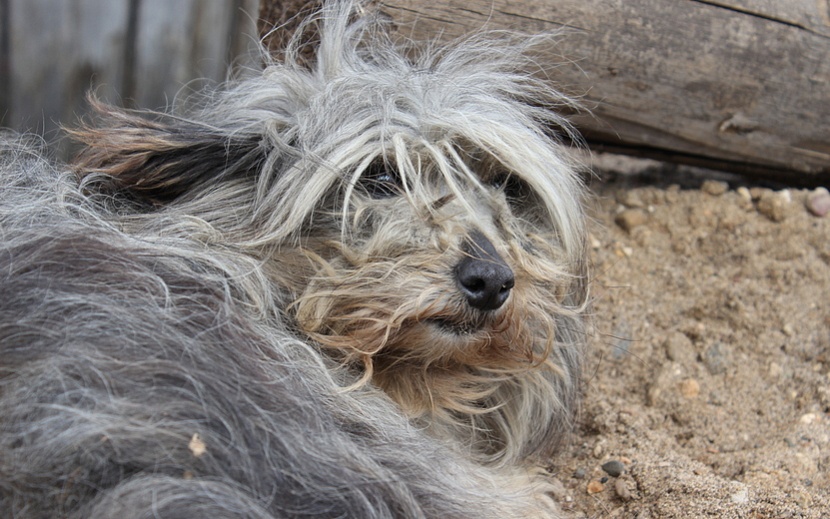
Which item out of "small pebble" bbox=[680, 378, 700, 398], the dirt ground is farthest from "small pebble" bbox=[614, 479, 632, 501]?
"small pebble" bbox=[680, 378, 700, 398]

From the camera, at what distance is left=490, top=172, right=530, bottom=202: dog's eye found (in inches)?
113

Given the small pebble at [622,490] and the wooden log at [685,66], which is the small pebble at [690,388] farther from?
the wooden log at [685,66]

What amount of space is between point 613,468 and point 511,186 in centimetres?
103

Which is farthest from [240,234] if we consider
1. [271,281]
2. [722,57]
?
[722,57]

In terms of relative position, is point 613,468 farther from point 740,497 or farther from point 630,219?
point 630,219

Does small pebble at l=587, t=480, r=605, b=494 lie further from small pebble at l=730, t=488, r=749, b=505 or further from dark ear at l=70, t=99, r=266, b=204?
dark ear at l=70, t=99, r=266, b=204

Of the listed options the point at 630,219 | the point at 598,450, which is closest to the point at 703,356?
the point at 598,450

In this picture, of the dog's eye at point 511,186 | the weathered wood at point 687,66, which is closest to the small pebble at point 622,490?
the dog's eye at point 511,186

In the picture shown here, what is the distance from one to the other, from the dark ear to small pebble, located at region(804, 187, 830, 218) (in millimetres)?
2990

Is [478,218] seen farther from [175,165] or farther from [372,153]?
[175,165]

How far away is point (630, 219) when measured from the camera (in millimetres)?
4383

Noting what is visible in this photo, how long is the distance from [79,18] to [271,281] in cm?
322

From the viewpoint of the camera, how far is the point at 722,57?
386 cm

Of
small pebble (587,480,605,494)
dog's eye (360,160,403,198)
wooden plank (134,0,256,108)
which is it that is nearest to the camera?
dog's eye (360,160,403,198)
